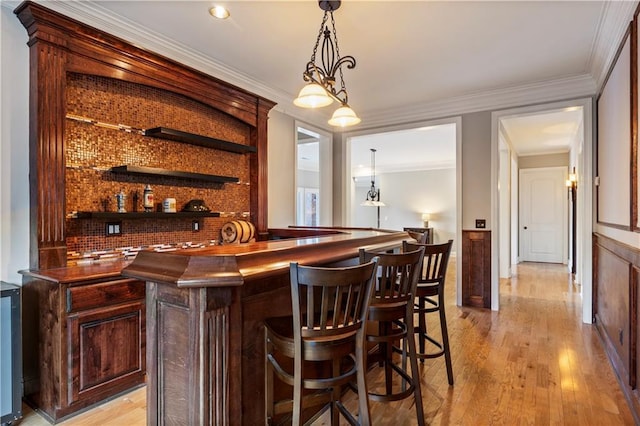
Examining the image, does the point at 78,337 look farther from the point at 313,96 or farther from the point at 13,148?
the point at 313,96

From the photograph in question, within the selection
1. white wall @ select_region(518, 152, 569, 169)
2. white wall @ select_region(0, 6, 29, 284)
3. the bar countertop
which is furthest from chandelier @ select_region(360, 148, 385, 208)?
the bar countertop

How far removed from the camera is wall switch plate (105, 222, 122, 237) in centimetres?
276

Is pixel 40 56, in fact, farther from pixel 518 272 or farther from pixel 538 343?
pixel 518 272

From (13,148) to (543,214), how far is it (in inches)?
368

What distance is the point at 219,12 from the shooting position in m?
2.67

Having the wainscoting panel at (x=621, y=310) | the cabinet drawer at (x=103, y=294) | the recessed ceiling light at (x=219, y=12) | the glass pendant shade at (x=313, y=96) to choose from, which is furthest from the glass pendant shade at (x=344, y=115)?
the wainscoting panel at (x=621, y=310)

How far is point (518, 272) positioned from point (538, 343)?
13.8 feet

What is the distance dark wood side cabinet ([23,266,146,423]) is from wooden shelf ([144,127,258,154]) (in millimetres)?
1252

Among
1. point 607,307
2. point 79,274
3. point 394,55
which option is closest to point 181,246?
point 79,274

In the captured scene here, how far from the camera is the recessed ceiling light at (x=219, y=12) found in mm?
2625

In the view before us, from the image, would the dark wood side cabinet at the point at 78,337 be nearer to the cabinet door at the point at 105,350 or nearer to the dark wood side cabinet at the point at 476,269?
the cabinet door at the point at 105,350

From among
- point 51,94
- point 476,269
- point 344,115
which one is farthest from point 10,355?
point 476,269

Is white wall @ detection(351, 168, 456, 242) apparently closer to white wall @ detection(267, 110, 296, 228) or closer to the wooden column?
white wall @ detection(267, 110, 296, 228)

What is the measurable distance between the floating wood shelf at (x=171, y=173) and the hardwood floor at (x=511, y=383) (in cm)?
163
